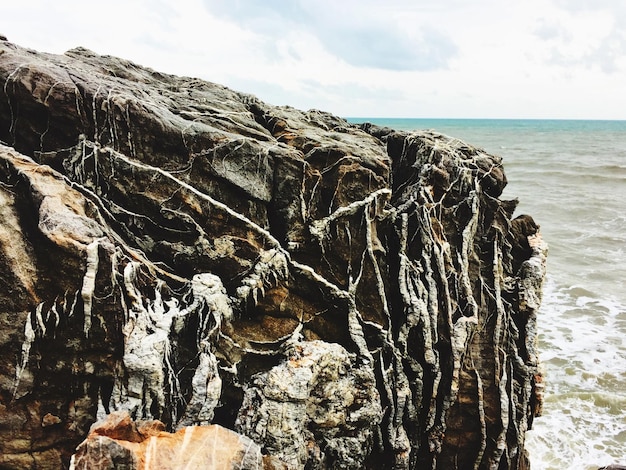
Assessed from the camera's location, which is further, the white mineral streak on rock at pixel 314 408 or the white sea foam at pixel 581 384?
the white sea foam at pixel 581 384

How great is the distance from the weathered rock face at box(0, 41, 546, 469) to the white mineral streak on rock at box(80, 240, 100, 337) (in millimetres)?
13

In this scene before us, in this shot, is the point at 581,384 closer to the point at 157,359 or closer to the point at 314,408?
the point at 314,408

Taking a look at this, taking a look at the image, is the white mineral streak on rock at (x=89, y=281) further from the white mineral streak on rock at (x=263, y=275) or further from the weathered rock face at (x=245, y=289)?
→ the white mineral streak on rock at (x=263, y=275)

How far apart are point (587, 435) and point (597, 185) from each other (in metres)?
23.1

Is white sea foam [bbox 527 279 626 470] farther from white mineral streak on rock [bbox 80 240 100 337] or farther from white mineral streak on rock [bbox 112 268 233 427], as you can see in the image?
white mineral streak on rock [bbox 80 240 100 337]

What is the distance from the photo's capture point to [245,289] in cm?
521

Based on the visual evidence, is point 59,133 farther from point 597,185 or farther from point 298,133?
point 597,185

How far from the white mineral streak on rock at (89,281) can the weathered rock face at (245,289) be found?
1cm

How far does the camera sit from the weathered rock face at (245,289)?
14.3 feet

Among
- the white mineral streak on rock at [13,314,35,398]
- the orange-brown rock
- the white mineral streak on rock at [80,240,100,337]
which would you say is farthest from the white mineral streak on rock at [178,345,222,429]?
the white mineral streak on rock at [13,314,35,398]

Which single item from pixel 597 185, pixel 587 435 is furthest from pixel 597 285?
pixel 597 185

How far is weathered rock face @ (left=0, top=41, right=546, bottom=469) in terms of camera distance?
4.37 m

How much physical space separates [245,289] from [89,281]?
63.6 inches

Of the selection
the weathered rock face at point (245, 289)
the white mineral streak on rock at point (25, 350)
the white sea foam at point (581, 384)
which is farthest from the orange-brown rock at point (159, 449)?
the white sea foam at point (581, 384)
